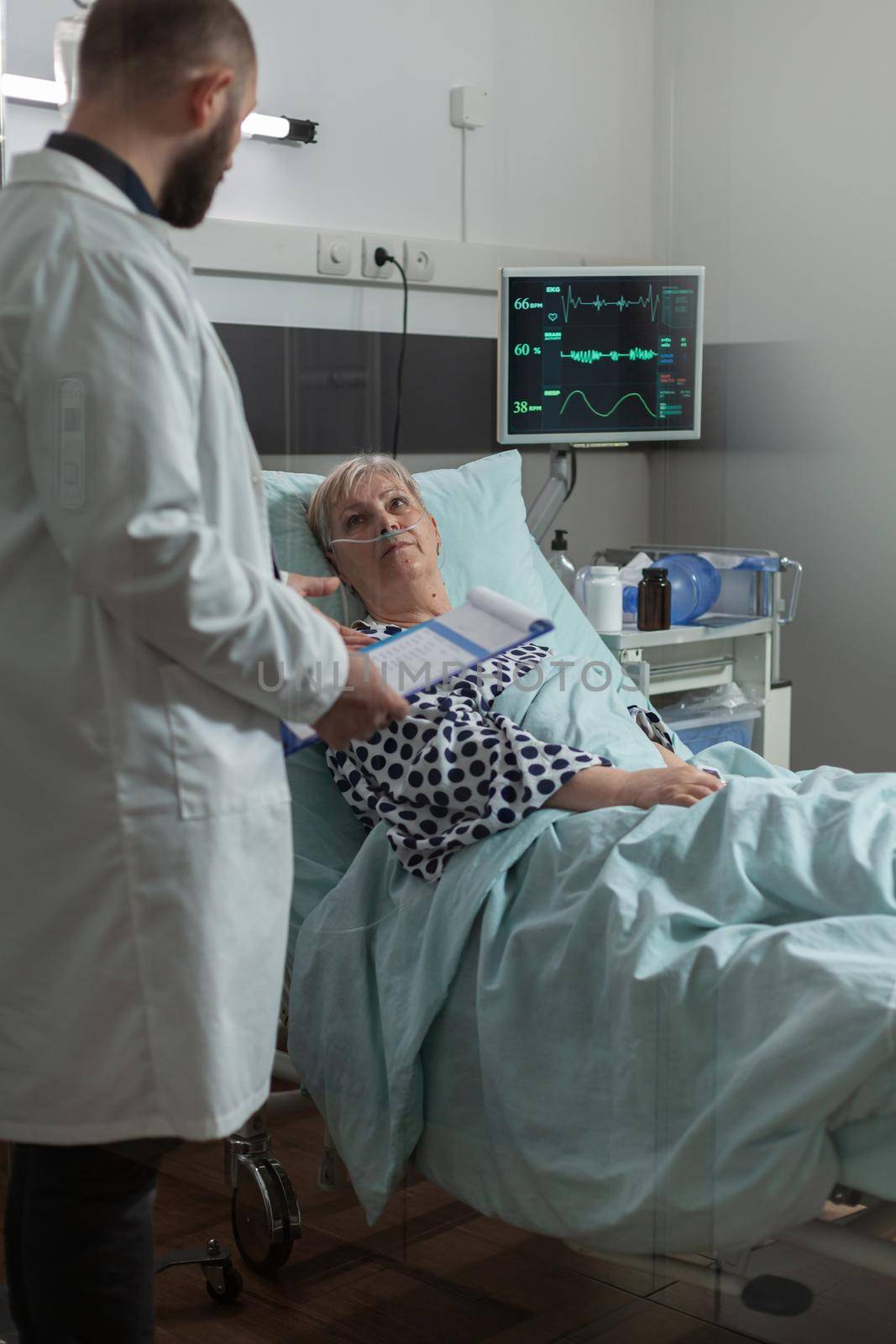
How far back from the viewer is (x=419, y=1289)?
137cm

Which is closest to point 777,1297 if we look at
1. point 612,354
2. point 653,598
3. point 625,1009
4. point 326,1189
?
point 625,1009

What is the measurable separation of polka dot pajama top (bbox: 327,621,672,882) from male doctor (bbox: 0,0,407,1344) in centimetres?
34

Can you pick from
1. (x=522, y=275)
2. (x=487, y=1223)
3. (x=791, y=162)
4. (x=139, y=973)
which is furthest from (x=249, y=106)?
(x=487, y=1223)

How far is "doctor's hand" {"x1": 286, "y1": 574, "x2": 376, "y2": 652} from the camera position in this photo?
110 centimetres

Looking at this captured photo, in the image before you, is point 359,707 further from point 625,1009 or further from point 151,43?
point 151,43

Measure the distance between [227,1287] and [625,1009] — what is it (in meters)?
0.53

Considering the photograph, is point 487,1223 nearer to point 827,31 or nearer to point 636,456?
point 636,456

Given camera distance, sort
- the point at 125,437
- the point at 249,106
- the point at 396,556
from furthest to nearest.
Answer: the point at 396,556
the point at 249,106
the point at 125,437

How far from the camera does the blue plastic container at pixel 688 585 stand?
134 centimetres

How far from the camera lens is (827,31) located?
133cm

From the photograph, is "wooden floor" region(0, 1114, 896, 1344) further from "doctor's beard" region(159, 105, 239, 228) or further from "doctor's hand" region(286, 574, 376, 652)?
"doctor's beard" region(159, 105, 239, 228)

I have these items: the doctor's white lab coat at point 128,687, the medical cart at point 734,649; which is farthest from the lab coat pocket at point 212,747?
the medical cart at point 734,649

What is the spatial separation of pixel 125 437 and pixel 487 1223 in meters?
0.88
